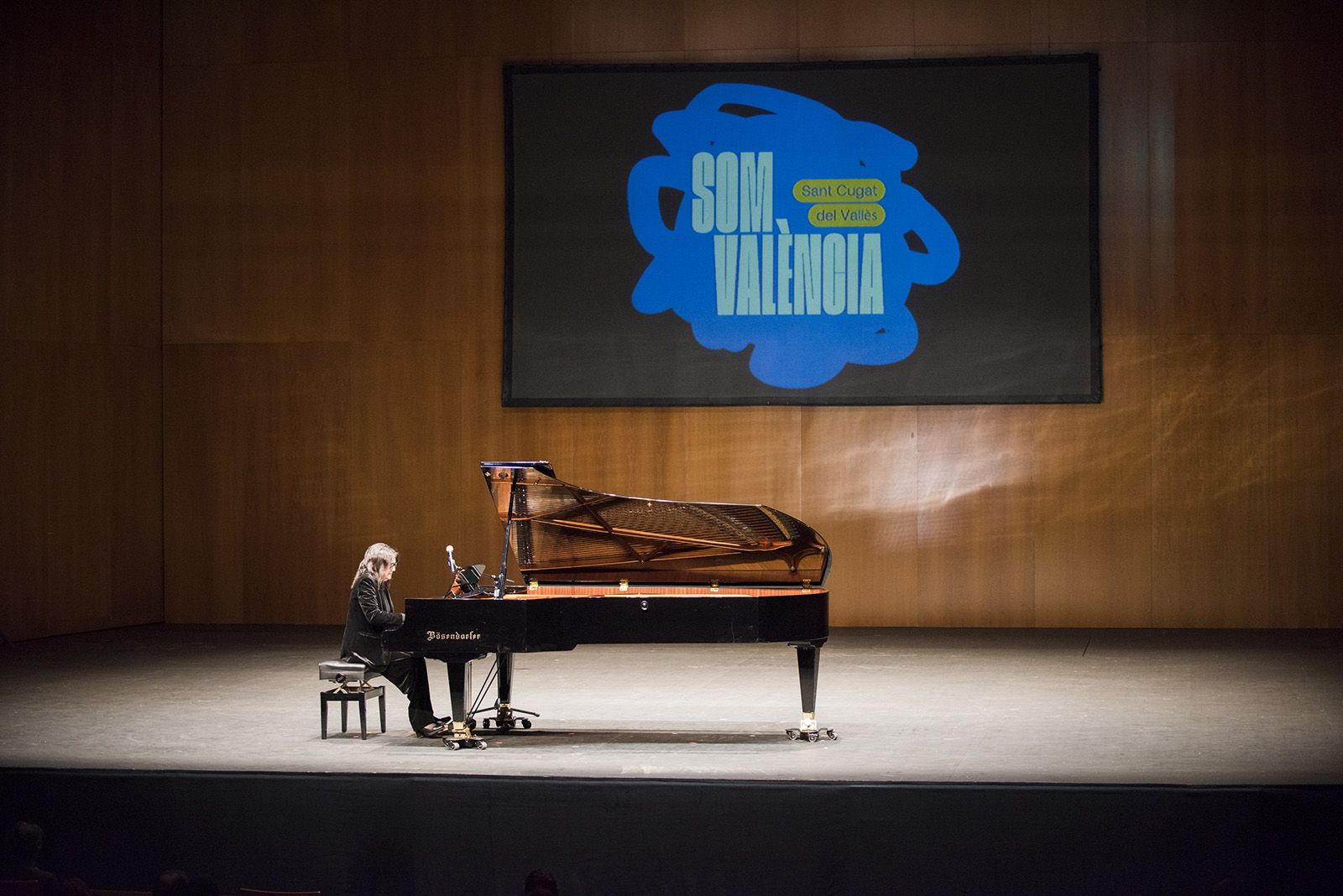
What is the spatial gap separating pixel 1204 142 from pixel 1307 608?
306cm

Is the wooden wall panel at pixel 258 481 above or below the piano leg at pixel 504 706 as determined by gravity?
above

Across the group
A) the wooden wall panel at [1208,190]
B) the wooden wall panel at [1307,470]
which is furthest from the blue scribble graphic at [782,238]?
the wooden wall panel at [1307,470]

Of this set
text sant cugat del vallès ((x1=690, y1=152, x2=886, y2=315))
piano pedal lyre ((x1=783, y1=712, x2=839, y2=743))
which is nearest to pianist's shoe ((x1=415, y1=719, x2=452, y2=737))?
piano pedal lyre ((x1=783, y1=712, x2=839, y2=743))

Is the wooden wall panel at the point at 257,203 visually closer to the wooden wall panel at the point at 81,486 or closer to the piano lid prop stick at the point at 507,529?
the wooden wall panel at the point at 81,486

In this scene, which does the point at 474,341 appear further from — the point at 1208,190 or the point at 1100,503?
the point at 1208,190

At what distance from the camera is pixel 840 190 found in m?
9.94

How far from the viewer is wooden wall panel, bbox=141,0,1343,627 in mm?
9773

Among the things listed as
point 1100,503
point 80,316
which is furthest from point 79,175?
point 1100,503

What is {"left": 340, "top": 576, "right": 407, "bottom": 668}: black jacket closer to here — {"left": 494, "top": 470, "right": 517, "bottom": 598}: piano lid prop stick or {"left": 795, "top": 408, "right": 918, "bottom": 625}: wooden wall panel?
{"left": 494, "top": 470, "right": 517, "bottom": 598}: piano lid prop stick

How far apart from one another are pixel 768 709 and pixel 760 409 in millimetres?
3470

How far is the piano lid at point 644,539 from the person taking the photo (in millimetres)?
6004

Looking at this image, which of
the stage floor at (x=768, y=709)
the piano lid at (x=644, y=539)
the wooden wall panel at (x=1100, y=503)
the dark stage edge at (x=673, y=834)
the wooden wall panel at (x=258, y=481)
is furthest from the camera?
the wooden wall panel at (x=258, y=481)

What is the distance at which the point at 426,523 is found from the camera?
408 inches

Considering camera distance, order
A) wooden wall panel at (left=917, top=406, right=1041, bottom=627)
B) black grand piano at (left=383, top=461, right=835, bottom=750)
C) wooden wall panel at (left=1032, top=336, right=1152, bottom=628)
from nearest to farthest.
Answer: black grand piano at (left=383, top=461, right=835, bottom=750) < wooden wall panel at (left=1032, top=336, right=1152, bottom=628) < wooden wall panel at (left=917, top=406, right=1041, bottom=627)
